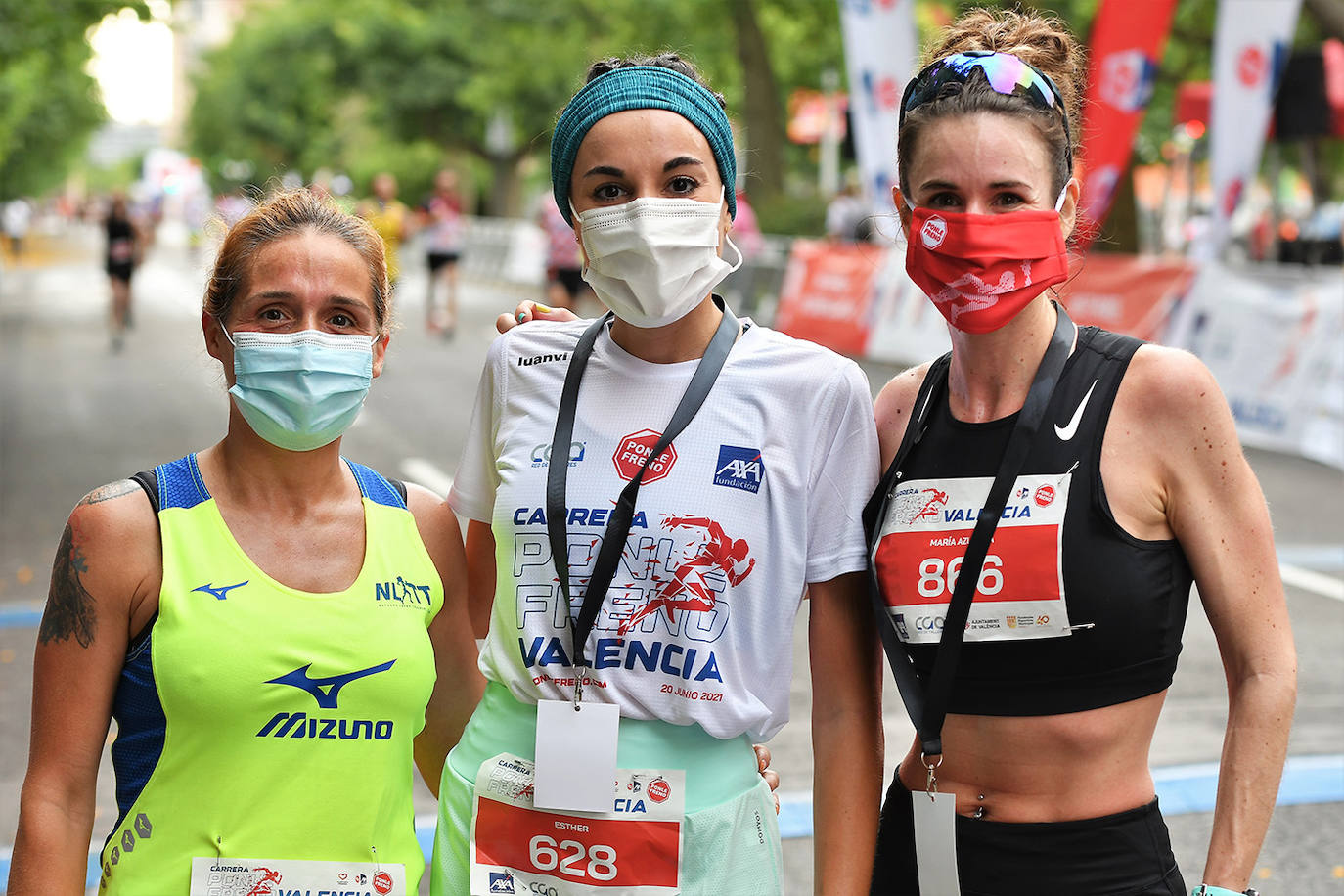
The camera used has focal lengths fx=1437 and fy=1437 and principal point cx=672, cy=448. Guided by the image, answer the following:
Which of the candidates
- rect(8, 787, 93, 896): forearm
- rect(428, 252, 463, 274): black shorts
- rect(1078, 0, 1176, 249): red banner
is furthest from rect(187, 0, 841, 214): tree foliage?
rect(8, 787, 93, 896): forearm

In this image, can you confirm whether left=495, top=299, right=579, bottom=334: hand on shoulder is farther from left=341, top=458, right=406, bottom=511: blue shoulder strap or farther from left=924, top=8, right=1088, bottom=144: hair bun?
left=924, top=8, right=1088, bottom=144: hair bun

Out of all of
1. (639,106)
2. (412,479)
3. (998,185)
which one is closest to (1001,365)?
(998,185)

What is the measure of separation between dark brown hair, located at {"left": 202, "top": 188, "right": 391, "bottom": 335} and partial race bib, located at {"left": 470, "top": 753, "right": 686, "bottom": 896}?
2.97ft

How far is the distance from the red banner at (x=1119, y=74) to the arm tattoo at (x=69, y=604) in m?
12.6

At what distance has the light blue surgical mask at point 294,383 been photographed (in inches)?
93.0

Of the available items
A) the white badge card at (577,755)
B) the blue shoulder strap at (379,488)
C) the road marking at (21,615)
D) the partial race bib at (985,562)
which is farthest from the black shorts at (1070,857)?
the road marking at (21,615)

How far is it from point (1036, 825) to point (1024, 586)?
0.38 metres

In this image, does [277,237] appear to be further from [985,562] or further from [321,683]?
[985,562]

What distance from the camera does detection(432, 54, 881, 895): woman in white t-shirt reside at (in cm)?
222

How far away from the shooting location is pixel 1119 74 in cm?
1393

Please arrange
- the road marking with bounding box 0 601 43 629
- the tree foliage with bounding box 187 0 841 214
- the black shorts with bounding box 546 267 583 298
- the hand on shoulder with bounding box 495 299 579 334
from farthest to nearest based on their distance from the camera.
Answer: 1. the tree foliage with bounding box 187 0 841 214
2. the black shorts with bounding box 546 267 583 298
3. the road marking with bounding box 0 601 43 629
4. the hand on shoulder with bounding box 495 299 579 334

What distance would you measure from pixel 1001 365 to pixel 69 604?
1538 millimetres

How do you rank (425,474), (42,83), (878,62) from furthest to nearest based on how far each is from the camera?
(42,83) → (878,62) → (425,474)

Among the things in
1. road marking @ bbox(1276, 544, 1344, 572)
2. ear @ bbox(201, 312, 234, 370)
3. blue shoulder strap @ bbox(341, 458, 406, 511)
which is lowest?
road marking @ bbox(1276, 544, 1344, 572)
